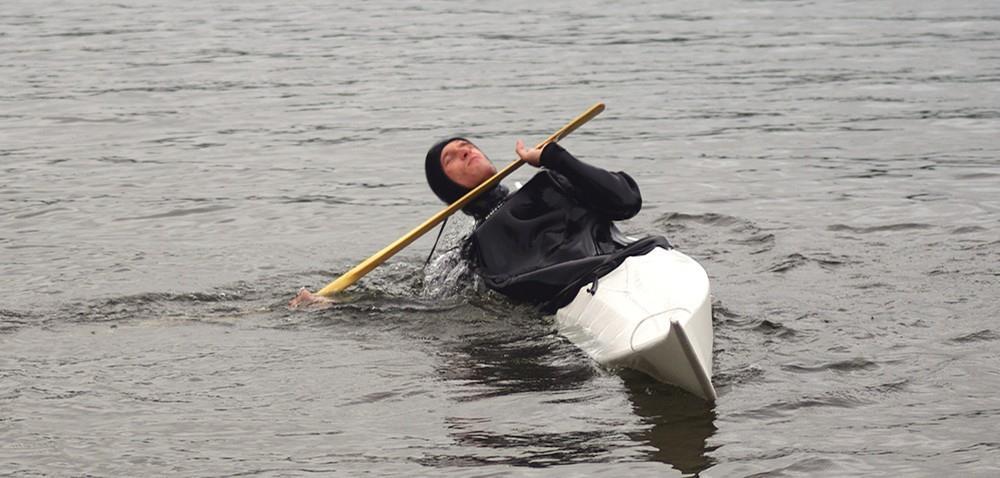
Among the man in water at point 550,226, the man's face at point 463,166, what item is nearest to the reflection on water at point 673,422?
the man in water at point 550,226

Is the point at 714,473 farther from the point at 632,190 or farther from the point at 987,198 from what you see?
the point at 987,198

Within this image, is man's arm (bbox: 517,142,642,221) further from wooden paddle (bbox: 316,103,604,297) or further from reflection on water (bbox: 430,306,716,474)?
reflection on water (bbox: 430,306,716,474)

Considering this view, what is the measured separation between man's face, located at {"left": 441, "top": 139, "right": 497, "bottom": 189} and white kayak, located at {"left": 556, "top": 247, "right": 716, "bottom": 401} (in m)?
1.02

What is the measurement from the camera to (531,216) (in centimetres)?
793

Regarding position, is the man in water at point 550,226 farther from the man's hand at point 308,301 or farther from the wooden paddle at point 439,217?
the man's hand at point 308,301

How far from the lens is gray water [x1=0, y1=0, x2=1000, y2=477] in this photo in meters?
6.08


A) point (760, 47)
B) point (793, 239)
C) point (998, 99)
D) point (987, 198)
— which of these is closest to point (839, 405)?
point (793, 239)

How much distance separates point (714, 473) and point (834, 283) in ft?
10.8

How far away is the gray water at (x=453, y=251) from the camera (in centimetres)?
608

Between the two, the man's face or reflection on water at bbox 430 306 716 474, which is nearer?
reflection on water at bbox 430 306 716 474

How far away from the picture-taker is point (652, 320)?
22.1 ft

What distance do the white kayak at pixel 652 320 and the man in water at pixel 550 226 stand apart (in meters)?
→ 0.15

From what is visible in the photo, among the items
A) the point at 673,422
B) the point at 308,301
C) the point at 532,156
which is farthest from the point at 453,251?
the point at 673,422

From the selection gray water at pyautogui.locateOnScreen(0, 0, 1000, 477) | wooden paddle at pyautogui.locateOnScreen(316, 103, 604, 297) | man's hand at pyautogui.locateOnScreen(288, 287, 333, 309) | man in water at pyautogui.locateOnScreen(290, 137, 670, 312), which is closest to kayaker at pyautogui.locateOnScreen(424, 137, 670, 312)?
man in water at pyautogui.locateOnScreen(290, 137, 670, 312)
